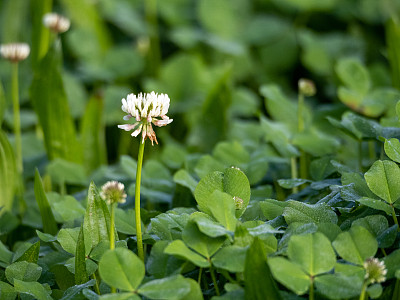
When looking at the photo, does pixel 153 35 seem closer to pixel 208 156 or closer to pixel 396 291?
pixel 208 156

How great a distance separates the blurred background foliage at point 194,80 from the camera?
1326mm

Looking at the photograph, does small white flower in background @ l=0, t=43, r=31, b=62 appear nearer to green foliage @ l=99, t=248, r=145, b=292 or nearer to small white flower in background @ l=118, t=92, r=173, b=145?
small white flower in background @ l=118, t=92, r=173, b=145

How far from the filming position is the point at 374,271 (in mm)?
687

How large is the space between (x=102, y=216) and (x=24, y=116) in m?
1.07

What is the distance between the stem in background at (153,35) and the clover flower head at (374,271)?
1615 mm

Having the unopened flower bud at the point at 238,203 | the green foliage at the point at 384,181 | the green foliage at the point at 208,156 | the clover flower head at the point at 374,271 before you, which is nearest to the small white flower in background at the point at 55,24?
the green foliage at the point at 208,156

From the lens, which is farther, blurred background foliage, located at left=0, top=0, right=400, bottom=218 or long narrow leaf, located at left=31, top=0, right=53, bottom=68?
long narrow leaf, located at left=31, top=0, right=53, bottom=68

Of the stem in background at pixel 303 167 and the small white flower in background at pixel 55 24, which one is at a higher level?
the small white flower in background at pixel 55 24

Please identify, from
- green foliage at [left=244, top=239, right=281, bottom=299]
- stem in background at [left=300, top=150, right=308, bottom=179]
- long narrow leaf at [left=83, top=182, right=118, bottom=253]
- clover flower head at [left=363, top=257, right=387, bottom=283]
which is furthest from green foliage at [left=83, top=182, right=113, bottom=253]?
stem in background at [left=300, top=150, right=308, bottom=179]

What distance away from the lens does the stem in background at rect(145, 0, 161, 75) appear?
2197 millimetres

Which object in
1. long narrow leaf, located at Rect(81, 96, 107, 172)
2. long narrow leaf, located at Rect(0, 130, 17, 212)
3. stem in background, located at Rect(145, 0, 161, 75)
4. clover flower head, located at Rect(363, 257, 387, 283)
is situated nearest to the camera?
clover flower head, located at Rect(363, 257, 387, 283)

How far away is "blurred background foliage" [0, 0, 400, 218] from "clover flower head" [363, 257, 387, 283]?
1.51 feet

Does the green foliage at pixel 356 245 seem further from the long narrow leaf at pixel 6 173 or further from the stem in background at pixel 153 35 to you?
the stem in background at pixel 153 35

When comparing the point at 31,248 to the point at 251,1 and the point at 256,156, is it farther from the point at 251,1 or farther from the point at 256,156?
the point at 251,1
